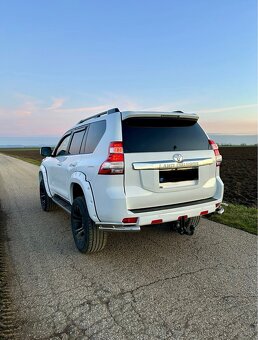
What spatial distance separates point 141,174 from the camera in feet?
11.2

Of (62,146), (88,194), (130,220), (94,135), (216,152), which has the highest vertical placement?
(94,135)

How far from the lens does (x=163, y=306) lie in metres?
2.88

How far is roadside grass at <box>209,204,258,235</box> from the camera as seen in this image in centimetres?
543

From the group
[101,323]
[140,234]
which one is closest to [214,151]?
[140,234]

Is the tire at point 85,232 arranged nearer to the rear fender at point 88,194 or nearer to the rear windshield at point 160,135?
the rear fender at point 88,194

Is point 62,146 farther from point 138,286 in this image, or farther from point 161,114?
point 138,286

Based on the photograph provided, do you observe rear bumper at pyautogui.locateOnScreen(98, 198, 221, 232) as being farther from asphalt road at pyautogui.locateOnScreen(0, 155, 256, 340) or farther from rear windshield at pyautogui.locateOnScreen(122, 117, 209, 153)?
rear windshield at pyautogui.locateOnScreen(122, 117, 209, 153)

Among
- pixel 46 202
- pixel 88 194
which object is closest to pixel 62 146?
pixel 46 202

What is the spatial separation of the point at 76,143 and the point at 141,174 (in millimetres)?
1935

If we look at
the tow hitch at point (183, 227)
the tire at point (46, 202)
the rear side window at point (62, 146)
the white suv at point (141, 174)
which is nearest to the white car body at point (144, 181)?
the white suv at point (141, 174)

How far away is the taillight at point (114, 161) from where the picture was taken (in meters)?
3.37

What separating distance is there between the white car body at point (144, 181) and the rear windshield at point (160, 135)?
0.02 m

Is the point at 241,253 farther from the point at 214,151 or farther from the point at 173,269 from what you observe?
the point at 214,151

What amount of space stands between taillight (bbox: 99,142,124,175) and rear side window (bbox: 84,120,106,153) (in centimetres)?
48
